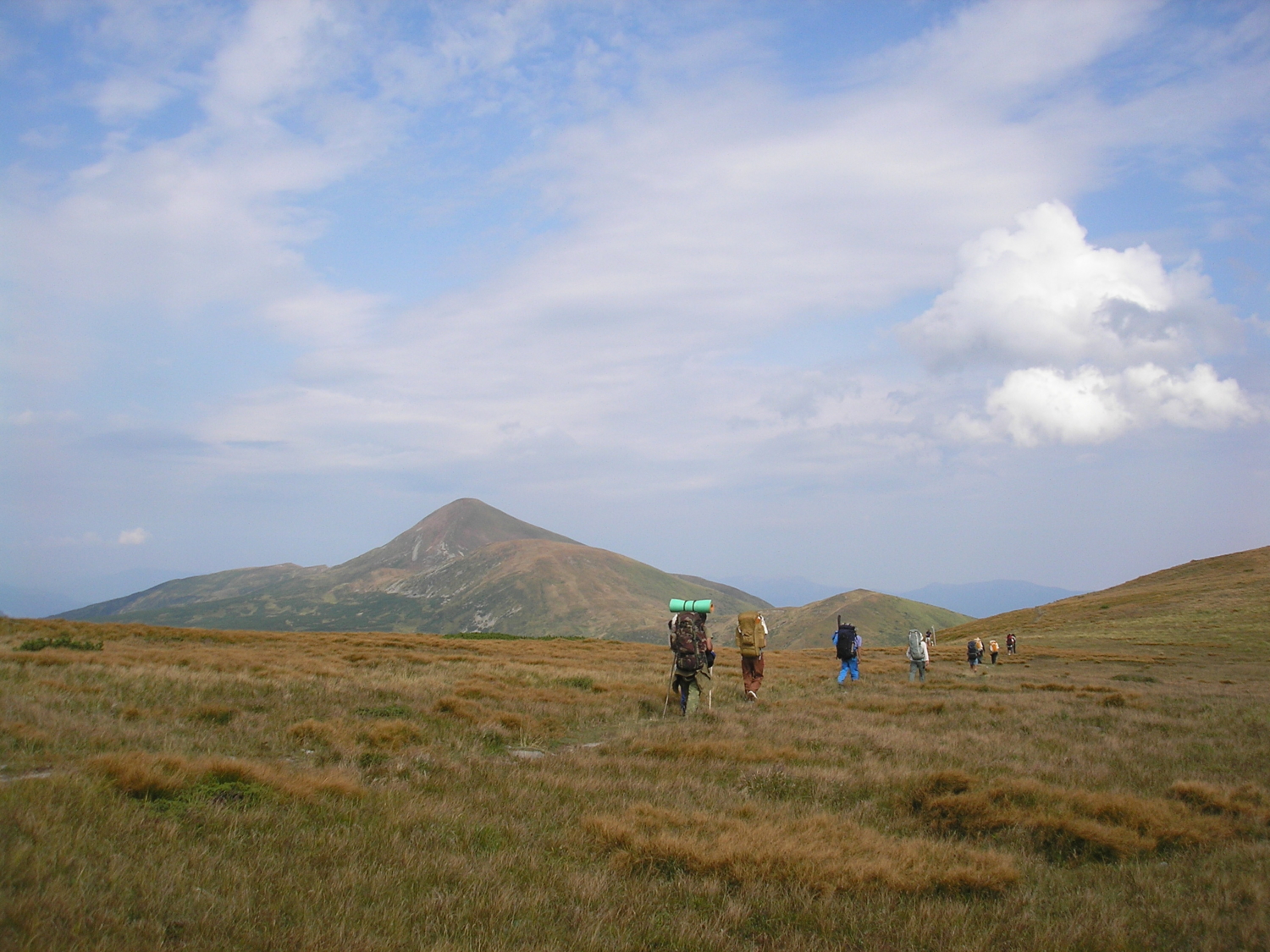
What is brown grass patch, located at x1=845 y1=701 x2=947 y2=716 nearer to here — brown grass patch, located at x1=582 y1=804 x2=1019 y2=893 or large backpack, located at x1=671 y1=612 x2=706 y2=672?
large backpack, located at x1=671 y1=612 x2=706 y2=672

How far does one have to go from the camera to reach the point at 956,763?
11.2m

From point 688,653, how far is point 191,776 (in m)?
10.5

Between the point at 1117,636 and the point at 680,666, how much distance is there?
57.8 m

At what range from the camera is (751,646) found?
1841 centimetres

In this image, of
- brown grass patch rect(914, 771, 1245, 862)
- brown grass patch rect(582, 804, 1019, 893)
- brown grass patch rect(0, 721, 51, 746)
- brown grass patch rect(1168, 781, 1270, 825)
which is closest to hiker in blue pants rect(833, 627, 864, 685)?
brown grass patch rect(1168, 781, 1270, 825)

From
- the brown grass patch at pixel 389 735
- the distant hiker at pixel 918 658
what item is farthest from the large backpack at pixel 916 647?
the brown grass patch at pixel 389 735

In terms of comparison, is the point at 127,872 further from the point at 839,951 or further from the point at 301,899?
the point at 839,951

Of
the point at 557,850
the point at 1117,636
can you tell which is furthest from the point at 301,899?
the point at 1117,636

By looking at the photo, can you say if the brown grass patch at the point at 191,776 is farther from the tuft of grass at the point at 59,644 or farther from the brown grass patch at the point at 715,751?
the tuft of grass at the point at 59,644

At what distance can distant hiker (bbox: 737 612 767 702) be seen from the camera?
18328 millimetres

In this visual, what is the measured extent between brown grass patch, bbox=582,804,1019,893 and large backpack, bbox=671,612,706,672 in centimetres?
849

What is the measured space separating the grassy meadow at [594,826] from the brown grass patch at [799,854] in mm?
28

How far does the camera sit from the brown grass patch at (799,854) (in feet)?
19.9

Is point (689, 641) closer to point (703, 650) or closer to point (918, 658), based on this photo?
point (703, 650)
